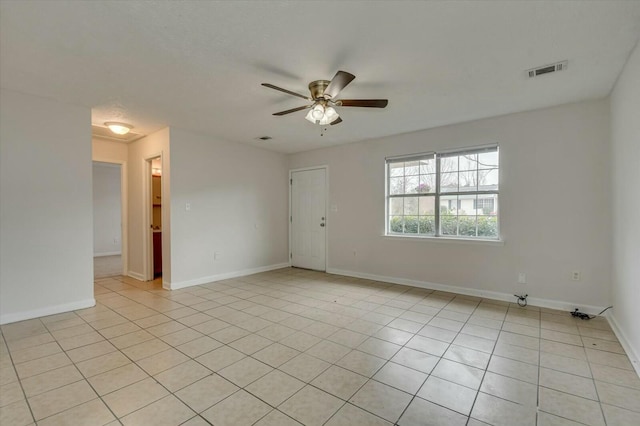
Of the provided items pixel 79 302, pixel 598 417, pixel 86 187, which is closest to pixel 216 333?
pixel 79 302

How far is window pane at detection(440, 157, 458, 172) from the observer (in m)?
4.47

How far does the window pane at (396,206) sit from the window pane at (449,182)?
71 centimetres

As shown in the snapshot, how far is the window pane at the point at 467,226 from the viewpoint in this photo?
433 centimetres

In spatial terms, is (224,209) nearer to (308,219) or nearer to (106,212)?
(308,219)

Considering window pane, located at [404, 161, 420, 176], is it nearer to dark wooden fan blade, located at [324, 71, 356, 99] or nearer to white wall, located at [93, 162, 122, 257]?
dark wooden fan blade, located at [324, 71, 356, 99]

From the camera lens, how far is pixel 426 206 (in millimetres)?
4766

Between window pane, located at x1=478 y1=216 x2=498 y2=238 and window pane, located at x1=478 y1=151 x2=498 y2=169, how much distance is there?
0.73 m

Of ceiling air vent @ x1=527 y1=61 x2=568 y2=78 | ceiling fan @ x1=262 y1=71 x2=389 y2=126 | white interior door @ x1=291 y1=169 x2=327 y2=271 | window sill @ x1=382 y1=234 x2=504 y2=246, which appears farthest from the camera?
white interior door @ x1=291 y1=169 x2=327 y2=271

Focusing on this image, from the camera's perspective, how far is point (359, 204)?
5465 millimetres

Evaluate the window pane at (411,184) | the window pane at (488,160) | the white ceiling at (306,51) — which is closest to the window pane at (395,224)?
the window pane at (411,184)

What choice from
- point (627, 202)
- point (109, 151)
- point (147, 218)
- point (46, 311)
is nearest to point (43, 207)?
point (46, 311)

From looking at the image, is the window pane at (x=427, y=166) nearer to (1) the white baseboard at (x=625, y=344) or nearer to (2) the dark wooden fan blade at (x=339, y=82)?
(2) the dark wooden fan blade at (x=339, y=82)

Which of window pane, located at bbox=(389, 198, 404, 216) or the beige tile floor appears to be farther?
window pane, located at bbox=(389, 198, 404, 216)

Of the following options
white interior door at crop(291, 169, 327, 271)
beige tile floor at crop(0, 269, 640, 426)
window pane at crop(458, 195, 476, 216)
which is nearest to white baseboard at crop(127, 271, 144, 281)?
beige tile floor at crop(0, 269, 640, 426)
